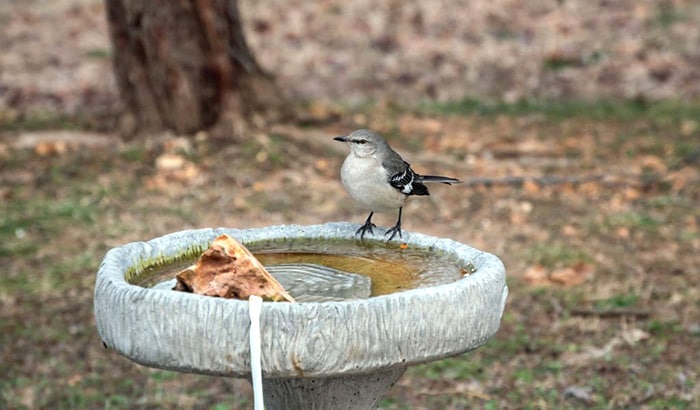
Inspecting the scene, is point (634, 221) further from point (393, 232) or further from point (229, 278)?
point (229, 278)

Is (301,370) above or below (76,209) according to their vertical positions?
above

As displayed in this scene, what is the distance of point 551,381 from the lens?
5.60m

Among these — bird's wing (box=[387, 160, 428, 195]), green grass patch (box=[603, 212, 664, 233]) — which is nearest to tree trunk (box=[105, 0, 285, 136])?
green grass patch (box=[603, 212, 664, 233])

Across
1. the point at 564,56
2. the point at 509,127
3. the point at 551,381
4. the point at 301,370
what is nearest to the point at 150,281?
the point at 301,370

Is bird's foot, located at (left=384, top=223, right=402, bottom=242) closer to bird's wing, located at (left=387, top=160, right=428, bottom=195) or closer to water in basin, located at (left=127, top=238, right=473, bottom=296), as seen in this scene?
water in basin, located at (left=127, top=238, right=473, bottom=296)

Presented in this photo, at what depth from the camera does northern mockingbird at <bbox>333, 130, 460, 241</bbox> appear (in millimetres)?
4555

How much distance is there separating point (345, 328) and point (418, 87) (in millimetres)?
9489

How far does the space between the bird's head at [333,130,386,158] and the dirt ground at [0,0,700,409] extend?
1574mm

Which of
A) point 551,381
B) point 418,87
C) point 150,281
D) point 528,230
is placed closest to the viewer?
point 150,281

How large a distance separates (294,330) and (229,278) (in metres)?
0.39

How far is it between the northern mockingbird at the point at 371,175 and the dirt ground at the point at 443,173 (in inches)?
53.5

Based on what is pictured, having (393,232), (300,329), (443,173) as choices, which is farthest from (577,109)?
(300,329)

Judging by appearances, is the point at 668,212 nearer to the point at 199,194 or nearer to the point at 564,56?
the point at 199,194

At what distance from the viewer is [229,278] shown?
133 inches
